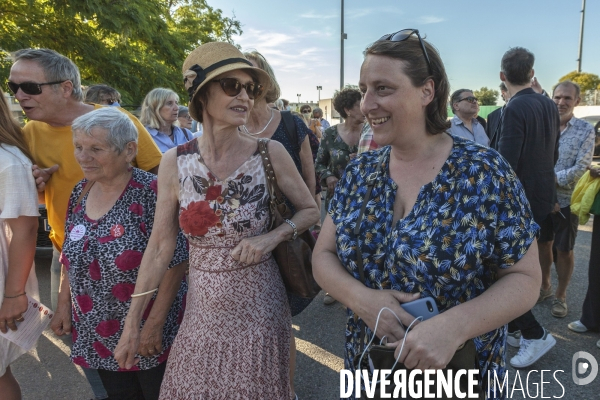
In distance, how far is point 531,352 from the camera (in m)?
3.15

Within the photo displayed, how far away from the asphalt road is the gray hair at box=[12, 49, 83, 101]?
2182 millimetres

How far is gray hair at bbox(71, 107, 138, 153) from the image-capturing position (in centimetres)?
213

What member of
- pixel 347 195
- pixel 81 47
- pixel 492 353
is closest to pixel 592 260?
pixel 492 353

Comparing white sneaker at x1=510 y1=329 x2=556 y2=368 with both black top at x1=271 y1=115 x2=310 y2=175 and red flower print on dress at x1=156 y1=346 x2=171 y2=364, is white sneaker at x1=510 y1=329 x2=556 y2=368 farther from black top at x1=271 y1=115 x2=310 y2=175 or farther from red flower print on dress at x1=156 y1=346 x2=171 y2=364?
red flower print on dress at x1=156 y1=346 x2=171 y2=364

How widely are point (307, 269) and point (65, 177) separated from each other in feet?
5.12

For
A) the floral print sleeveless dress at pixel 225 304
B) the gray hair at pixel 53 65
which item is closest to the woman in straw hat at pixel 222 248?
the floral print sleeveless dress at pixel 225 304

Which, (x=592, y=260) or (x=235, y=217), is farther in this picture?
(x=592, y=260)

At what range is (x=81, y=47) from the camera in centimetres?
929

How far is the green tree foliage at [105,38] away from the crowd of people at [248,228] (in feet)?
21.6

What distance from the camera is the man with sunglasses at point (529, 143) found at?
3156 millimetres

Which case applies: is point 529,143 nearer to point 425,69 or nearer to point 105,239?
point 425,69

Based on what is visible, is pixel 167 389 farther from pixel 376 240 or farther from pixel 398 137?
pixel 398 137

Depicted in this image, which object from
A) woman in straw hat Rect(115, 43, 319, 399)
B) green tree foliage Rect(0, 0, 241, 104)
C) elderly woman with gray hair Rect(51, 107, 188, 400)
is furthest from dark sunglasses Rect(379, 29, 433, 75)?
green tree foliage Rect(0, 0, 241, 104)

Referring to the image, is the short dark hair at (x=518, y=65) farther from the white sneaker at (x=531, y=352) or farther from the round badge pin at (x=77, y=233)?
the round badge pin at (x=77, y=233)
